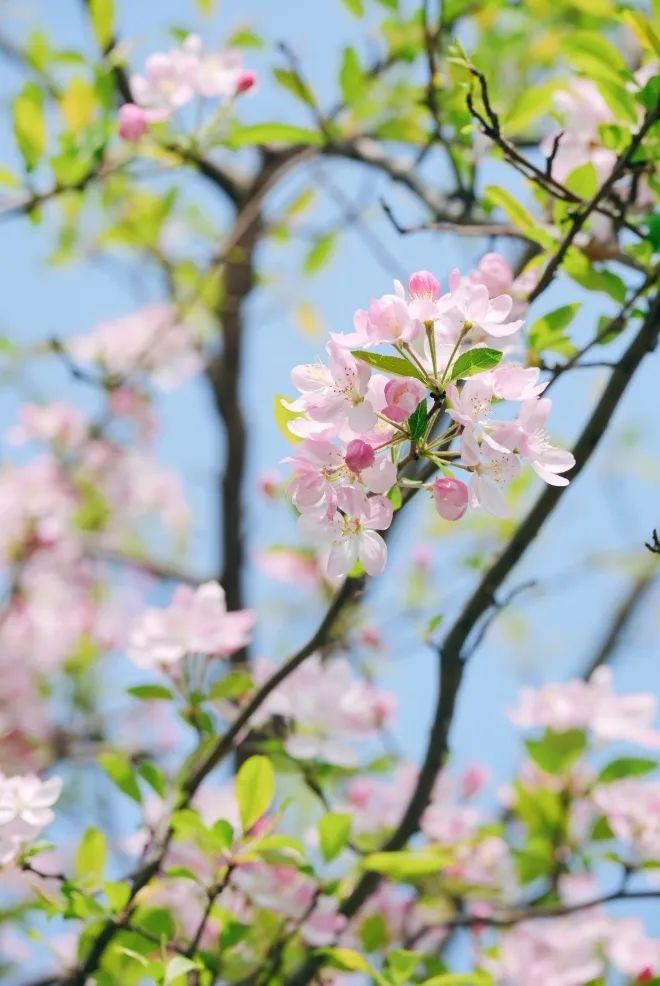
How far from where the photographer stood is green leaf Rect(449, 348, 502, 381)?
2.32 ft

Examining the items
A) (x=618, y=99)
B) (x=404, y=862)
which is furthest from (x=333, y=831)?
(x=618, y=99)

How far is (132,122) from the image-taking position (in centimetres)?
142

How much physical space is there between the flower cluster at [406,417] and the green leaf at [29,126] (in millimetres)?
958

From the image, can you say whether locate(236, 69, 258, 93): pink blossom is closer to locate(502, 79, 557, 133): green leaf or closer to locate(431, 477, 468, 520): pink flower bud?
locate(502, 79, 557, 133): green leaf

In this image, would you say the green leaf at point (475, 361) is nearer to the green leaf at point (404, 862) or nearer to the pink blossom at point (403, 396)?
the pink blossom at point (403, 396)

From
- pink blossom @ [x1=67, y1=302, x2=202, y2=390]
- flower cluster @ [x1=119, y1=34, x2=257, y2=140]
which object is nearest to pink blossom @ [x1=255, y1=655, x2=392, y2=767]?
flower cluster @ [x1=119, y1=34, x2=257, y2=140]

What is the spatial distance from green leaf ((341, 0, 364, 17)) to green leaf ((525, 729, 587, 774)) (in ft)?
3.48

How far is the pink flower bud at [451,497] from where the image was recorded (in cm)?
75

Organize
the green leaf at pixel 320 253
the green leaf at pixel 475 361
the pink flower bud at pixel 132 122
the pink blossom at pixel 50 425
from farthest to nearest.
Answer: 1. the pink blossom at pixel 50 425
2. the green leaf at pixel 320 253
3. the pink flower bud at pixel 132 122
4. the green leaf at pixel 475 361

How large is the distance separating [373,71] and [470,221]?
1.78 feet

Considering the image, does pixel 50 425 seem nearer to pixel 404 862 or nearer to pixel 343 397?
pixel 404 862

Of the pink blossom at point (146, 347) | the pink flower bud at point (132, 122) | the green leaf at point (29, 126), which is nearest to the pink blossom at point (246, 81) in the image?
the pink flower bud at point (132, 122)

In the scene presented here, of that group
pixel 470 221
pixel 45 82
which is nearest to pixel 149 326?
pixel 45 82

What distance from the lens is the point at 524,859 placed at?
4.97 feet
